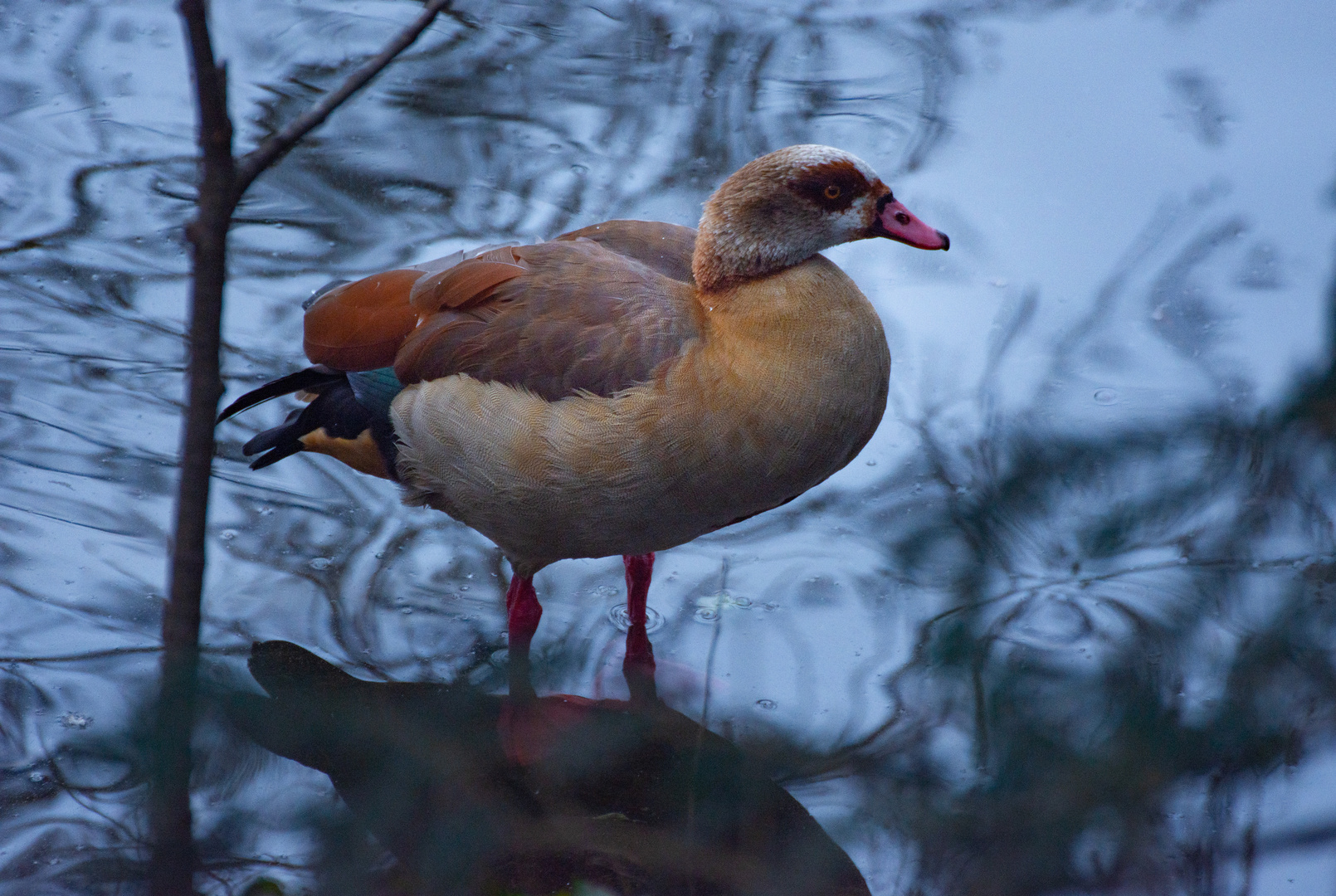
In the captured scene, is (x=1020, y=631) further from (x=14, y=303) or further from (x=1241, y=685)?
(x=14, y=303)

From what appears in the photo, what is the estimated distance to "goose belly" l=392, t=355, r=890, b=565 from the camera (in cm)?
268

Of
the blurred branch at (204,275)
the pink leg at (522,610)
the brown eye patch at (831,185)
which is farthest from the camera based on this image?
the pink leg at (522,610)

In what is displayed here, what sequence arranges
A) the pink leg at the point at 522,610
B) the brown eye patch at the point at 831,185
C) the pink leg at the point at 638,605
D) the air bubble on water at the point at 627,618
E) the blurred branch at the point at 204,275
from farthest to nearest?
the air bubble on water at the point at 627,618, the pink leg at the point at 638,605, the pink leg at the point at 522,610, the brown eye patch at the point at 831,185, the blurred branch at the point at 204,275

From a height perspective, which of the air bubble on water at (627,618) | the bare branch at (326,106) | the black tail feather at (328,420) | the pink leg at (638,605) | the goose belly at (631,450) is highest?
the bare branch at (326,106)

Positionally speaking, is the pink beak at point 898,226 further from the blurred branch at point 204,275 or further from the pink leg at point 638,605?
the blurred branch at point 204,275

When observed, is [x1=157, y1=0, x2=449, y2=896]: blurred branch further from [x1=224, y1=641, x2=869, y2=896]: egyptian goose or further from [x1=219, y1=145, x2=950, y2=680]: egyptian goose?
[x1=219, y1=145, x2=950, y2=680]: egyptian goose

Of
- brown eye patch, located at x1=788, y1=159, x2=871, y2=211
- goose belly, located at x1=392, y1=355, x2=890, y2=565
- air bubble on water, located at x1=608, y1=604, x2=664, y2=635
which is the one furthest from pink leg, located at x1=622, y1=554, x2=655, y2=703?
brown eye patch, located at x1=788, y1=159, x2=871, y2=211

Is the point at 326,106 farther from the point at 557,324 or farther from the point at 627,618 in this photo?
the point at 627,618

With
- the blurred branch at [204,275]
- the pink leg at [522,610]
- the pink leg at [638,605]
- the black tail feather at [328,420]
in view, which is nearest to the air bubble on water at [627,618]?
the pink leg at [638,605]

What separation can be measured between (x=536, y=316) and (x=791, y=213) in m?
0.62

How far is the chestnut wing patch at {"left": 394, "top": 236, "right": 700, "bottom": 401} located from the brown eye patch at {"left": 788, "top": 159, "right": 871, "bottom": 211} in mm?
353

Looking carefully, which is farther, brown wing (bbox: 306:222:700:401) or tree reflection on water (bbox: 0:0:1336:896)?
brown wing (bbox: 306:222:700:401)

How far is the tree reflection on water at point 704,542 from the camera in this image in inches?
43.1

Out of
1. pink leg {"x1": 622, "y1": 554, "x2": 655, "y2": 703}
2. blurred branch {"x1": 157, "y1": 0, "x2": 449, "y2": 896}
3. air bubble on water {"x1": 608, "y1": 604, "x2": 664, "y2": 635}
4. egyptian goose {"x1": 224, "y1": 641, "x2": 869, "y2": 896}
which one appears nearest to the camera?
egyptian goose {"x1": 224, "y1": 641, "x2": 869, "y2": 896}
